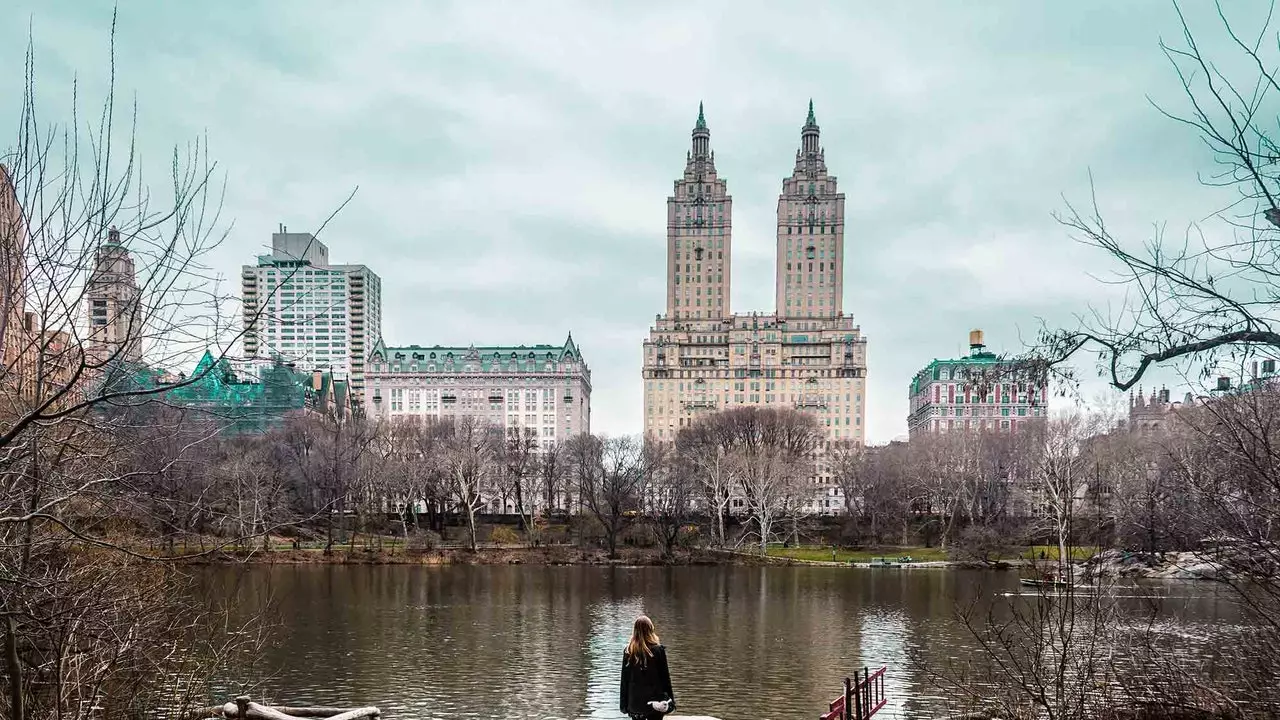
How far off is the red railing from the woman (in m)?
3.23

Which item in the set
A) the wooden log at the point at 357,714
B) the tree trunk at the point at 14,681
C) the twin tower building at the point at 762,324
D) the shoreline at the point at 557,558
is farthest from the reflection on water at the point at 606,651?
the twin tower building at the point at 762,324

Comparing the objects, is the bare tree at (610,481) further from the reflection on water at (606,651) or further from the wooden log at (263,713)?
the wooden log at (263,713)

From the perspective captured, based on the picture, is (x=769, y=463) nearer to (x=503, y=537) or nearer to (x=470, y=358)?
(x=503, y=537)

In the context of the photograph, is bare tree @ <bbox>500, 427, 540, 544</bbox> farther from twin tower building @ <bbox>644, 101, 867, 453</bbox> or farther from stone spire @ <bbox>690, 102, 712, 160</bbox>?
stone spire @ <bbox>690, 102, 712, 160</bbox>

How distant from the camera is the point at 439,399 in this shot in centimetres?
13500

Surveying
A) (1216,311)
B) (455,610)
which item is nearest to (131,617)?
(1216,311)

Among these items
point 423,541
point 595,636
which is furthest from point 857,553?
point 595,636

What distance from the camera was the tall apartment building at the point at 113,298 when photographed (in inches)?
225

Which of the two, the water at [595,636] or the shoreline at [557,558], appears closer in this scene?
the water at [595,636]

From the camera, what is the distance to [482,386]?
13550cm

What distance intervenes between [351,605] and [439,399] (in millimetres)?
104707

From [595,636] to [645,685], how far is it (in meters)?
17.3

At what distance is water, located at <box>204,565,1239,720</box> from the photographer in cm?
1880

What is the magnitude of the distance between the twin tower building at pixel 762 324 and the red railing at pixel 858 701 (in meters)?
100
